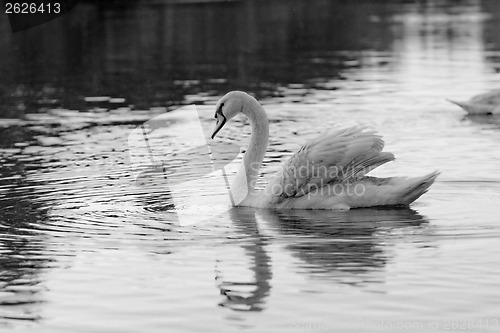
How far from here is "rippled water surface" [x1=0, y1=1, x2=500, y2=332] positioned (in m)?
8.70

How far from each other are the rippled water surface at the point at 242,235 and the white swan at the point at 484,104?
279 millimetres

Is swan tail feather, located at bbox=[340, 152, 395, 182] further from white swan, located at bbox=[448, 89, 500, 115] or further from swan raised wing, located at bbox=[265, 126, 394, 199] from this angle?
white swan, located at bbox=[448, 89, 500, 115]

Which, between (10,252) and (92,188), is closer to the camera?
(10,252)

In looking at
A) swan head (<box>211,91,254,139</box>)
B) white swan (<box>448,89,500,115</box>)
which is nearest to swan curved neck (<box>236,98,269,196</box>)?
swan head (<box>211,91,254,139</box>)

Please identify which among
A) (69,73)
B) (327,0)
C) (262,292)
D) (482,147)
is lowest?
(327,0)

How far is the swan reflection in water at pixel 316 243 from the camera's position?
943cm

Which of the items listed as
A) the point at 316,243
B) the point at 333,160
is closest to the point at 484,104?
the point at 333,160

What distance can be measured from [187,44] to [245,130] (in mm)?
16774

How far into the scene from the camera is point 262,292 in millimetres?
9211

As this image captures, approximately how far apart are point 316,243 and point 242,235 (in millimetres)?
790

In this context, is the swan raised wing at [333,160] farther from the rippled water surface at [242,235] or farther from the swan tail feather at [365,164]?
the rippled water surface at [242,235]

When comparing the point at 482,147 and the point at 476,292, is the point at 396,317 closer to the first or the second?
the point at 476,292

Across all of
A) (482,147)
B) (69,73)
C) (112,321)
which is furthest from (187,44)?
(112,321)

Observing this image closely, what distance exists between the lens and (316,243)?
10.8 meters
